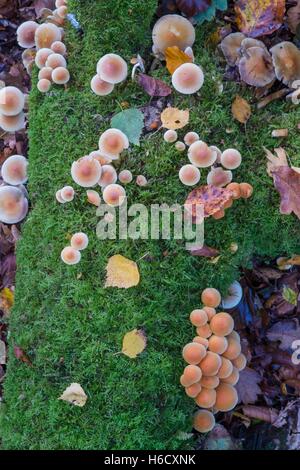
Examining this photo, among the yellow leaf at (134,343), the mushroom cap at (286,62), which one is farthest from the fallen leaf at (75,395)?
the mushroom cap at (286,62)

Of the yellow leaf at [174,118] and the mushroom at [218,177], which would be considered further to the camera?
the yellow leaf at [174,118]

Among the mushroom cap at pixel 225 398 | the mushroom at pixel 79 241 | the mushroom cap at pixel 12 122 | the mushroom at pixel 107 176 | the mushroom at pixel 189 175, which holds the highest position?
the mushroom at pixel 189 175

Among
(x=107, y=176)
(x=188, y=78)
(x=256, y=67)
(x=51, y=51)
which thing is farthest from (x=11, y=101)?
(x=256, y=67)

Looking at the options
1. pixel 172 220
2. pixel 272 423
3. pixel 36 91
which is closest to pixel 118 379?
pixel 172 220

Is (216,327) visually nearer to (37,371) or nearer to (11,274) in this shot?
(37,371)

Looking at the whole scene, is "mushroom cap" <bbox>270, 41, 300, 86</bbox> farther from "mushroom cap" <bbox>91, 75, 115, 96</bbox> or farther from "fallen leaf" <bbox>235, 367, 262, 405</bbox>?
"fallen leaf" <bbox>235, 367, 262, 405</bbox>

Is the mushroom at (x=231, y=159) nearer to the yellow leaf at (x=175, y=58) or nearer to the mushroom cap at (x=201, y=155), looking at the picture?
the mushroom cap at (x=201, y=155)
